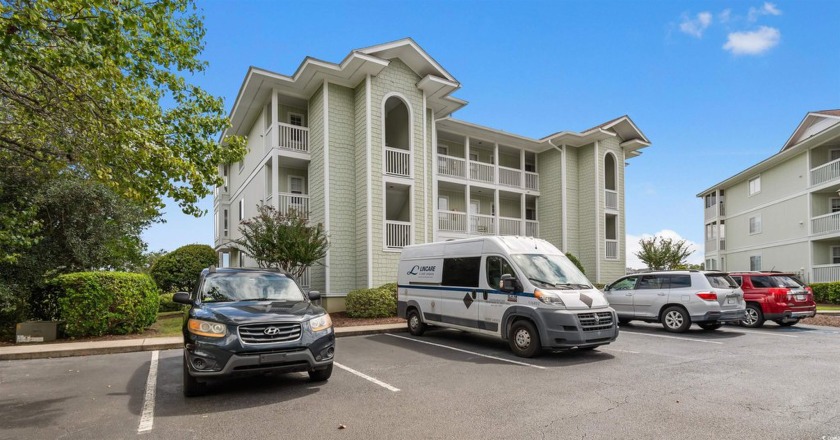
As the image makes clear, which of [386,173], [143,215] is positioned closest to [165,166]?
[143,215]

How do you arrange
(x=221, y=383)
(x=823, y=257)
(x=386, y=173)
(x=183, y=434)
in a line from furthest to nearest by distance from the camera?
(x=823, y=257), (x=386, y=173), (x=221, y=383), (x=183, y=434)

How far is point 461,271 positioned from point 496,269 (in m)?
1.12

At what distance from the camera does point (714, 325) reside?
13.0 m

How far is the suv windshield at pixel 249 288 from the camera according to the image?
7082mm

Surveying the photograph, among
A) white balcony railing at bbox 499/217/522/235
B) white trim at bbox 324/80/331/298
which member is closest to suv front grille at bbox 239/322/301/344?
white trim at bbox 324/80/331/298

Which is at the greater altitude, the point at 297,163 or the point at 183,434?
the point at 297,163

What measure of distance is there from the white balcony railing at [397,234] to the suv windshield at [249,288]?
31.5ft

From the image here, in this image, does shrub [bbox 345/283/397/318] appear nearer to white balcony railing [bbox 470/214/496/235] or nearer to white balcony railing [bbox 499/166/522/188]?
white balcony railing [bbox 470/214/496/235]

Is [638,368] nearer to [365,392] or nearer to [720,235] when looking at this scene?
[365,392]

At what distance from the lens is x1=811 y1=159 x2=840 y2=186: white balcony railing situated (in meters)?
24.0

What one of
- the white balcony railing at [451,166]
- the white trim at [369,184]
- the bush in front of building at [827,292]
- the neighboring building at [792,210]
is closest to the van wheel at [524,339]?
the white trim at [369,184]

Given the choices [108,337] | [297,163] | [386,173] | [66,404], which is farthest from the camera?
[297,163]

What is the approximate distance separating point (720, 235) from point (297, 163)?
34.5 meters

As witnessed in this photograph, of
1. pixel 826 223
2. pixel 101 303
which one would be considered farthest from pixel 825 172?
pixel 101 303
